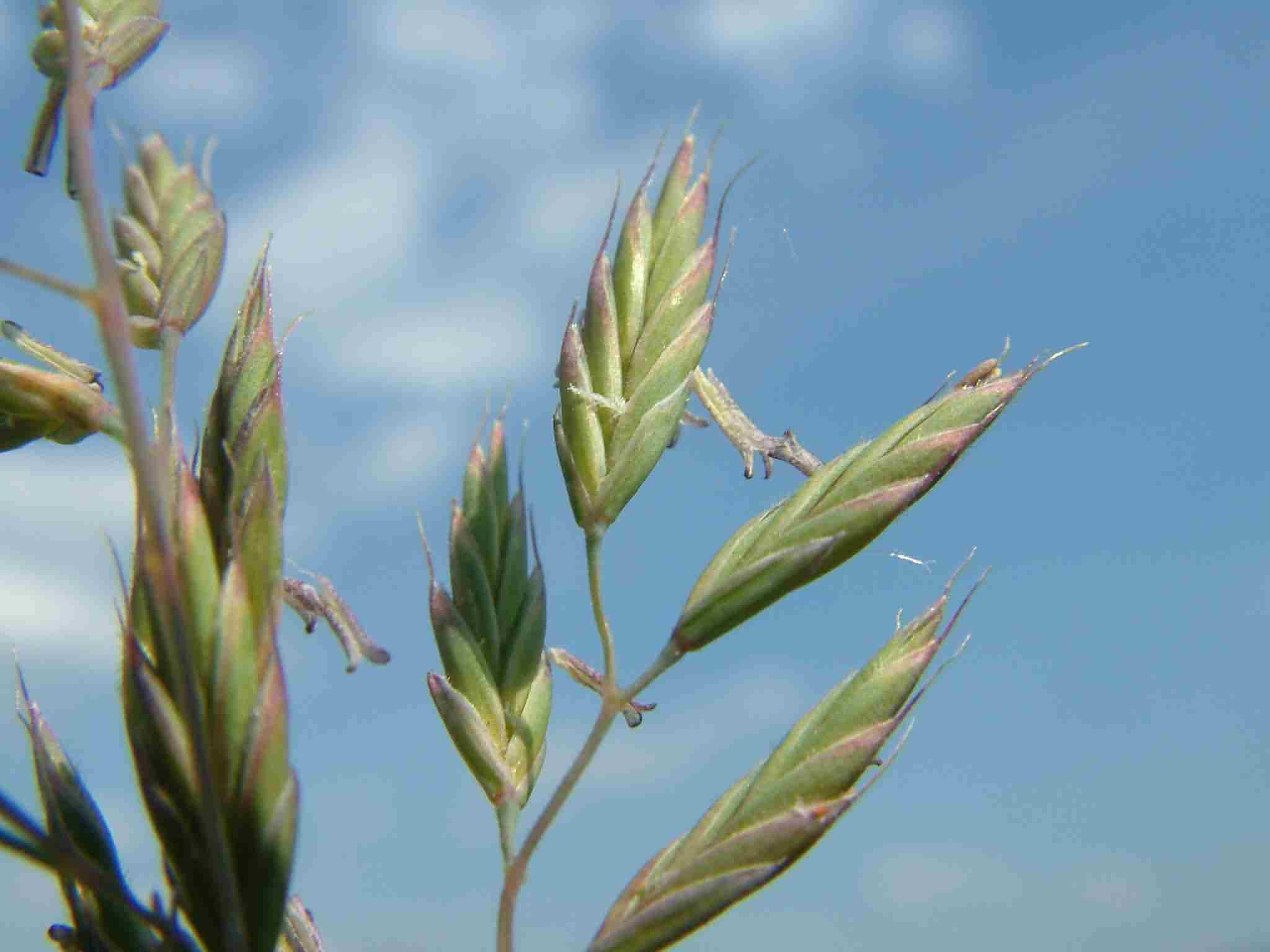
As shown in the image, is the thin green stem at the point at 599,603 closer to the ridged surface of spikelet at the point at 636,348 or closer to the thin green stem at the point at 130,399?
the ridged surface of spikelet at the point at 636,348

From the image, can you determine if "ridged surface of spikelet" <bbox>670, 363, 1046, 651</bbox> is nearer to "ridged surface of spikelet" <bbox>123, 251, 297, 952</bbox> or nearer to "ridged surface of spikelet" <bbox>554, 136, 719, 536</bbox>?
"ridged surface of spikelet" <bbox>554, 136, 719, 536</bbox>

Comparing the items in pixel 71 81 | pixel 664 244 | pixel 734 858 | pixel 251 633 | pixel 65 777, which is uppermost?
pixel 664 244

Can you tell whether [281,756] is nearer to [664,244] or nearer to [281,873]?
[281,873]

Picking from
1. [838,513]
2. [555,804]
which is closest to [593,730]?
[555,804]

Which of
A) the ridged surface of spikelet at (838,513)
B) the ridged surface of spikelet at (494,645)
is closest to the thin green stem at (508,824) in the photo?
the ridged surface of spikelet at (494,645)

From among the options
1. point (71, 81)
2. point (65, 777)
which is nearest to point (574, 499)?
point (65, 777)

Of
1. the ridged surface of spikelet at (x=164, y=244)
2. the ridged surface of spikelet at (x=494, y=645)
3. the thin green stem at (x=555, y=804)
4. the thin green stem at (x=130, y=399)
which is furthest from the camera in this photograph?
the ridged surface of spikelet at (x=164, y=244)

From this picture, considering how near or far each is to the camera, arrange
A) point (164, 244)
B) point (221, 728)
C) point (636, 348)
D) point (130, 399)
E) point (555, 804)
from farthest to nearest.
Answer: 1. point (164, 244)
2. point (636, 348)
3. point (555, 804)
4. point (221, 728)
5. point (130, 399)

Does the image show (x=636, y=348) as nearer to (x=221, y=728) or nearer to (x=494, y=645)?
(x=494, y=645)
